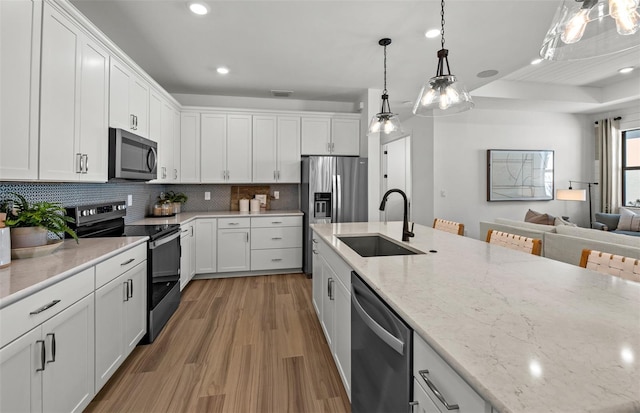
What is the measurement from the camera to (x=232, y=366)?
80.3 inches

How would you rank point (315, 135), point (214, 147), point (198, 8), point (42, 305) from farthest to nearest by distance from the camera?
point (315, 135) → point (214, 147) → point (198, 8) → point (42, 305)

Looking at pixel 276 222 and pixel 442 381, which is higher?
pixel 276 222

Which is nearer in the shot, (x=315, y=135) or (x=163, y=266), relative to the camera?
(x=163, y=266)

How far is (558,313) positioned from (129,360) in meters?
2.55

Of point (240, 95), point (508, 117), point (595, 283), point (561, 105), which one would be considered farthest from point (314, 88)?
point (561, 105)

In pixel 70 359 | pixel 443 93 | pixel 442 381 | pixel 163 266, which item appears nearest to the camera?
pixel 442 381

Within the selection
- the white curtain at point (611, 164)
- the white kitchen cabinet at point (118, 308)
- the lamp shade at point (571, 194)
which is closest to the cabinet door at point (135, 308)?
the white kitchen cabinet at point (118, 308)

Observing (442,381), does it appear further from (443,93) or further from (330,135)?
(330,135)

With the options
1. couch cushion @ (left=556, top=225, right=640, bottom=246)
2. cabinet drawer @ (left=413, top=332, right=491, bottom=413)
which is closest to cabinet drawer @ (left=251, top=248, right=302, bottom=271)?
couch cushion @ (left=556, top=225, right=640, bottom=246)

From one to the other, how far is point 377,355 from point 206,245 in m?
3.25

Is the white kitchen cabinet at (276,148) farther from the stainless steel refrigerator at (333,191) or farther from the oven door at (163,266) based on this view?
the oven door at (163,266)

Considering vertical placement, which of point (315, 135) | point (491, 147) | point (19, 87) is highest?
point (491, 147)

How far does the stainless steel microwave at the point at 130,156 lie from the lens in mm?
2275

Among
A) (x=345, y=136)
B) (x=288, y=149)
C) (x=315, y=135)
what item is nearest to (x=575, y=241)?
(x=345, y=136)
